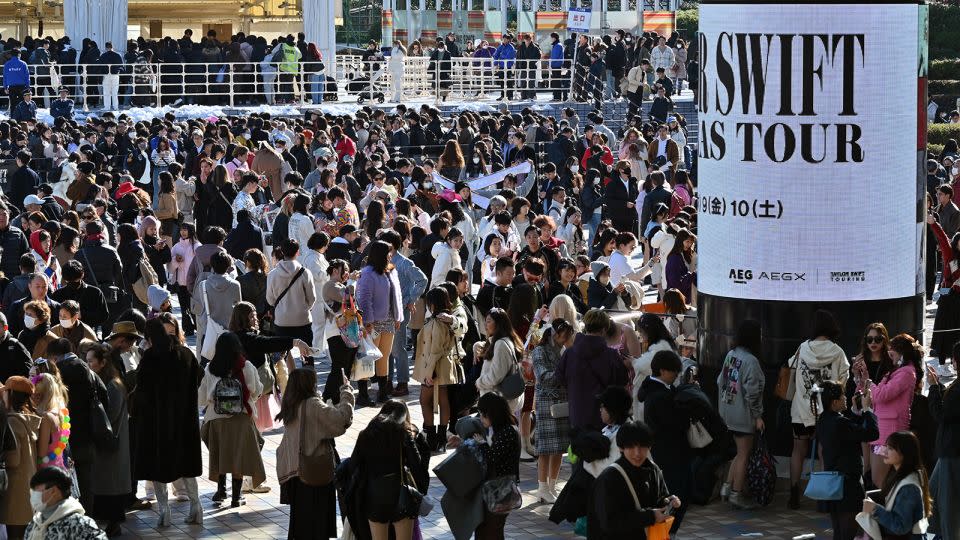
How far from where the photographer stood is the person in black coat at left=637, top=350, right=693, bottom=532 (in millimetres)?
10750

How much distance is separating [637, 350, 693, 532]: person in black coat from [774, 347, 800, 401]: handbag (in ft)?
3.65

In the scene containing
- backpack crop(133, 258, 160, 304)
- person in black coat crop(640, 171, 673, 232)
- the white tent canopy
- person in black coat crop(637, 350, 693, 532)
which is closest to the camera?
person in black coat crop(637, 350, 693, 532)

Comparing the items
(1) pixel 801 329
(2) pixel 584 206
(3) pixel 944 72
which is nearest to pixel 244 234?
(2) pixel 584 206

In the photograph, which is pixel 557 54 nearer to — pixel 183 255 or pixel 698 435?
pixel 183 255

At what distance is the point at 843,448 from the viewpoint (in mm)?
10234

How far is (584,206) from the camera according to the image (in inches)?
888

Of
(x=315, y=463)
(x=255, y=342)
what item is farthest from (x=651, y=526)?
(x=255, y=342)

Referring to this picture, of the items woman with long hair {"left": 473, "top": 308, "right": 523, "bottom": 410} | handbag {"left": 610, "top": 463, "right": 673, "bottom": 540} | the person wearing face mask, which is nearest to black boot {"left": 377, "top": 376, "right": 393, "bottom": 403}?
woman with long hair {"left": 473, "top": 308, "right": 523, "bottom": 410}

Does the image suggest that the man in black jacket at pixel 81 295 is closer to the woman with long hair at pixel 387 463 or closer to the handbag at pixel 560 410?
the handbag at pixel 560 410

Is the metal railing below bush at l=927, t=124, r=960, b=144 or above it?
above

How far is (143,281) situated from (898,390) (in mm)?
8197

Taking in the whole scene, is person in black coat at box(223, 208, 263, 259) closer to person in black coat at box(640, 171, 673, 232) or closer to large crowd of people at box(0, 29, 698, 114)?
person in black coat at box(640, 171, 673, 232)

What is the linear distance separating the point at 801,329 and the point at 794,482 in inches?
42.7

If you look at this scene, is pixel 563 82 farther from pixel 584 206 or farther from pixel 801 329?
pixel 801 329
